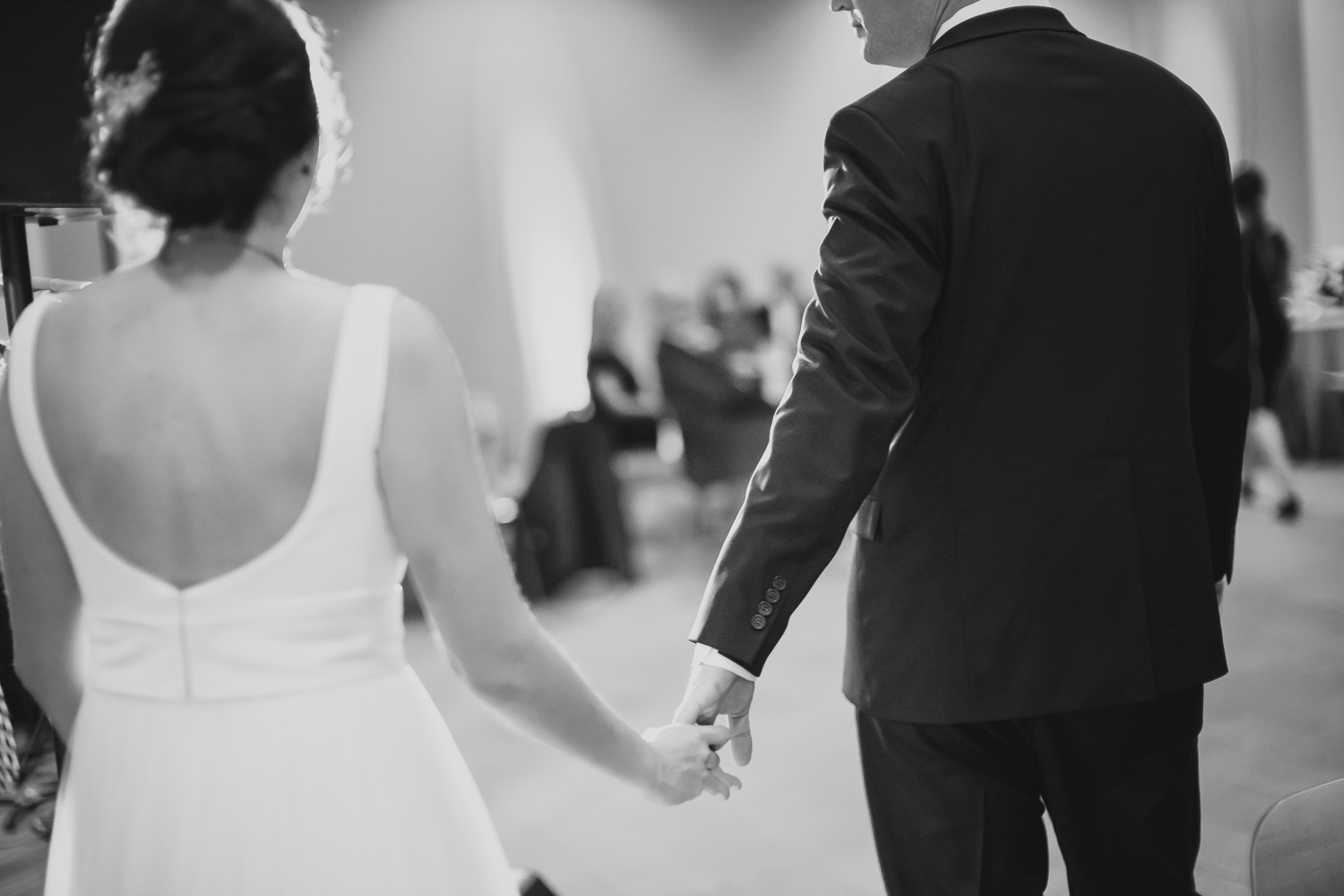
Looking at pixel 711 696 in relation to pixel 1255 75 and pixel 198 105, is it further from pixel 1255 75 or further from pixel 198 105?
pixel 1255 75

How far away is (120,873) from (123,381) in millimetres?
440

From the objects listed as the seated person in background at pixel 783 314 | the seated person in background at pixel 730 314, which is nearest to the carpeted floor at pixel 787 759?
the seated person in background at pixel 730 314

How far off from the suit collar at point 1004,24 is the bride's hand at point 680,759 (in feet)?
2.79

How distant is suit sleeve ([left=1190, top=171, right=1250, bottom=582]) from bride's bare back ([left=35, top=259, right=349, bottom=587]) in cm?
105

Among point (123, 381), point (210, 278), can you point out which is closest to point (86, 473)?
point (123, 381)

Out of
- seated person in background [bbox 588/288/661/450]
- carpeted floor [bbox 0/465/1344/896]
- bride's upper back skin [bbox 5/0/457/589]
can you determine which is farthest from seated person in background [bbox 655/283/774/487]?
bride's upper back skin [bbox 5/0/457/589]

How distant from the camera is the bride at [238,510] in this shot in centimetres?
95

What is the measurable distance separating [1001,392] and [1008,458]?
0.07 meters

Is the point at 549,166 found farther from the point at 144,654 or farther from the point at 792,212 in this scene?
the point at 144,654

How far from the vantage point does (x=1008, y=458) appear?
129 centimetres

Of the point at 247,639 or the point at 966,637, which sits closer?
the point at 247,639

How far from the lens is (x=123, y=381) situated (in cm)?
95

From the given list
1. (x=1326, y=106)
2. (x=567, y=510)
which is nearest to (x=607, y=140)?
(x=567, y=510)

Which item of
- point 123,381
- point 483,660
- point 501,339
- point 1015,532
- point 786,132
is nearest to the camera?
point 123,381
